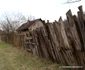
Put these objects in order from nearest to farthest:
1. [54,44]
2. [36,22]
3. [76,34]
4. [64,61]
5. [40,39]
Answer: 1. [76,34]
2. [64,61]
3. [54,44]
4. [40,39]
5. [36,22]

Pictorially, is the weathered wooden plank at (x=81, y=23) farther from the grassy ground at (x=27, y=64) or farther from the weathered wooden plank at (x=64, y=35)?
the grassy ground at (x=27, y=64)

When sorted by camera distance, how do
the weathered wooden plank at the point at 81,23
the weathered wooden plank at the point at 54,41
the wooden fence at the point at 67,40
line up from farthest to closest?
1. the weathered wooden plank at the point at 54,41
2. the wooden fence at the point at 67,40
3. the weathered wooden plank at the point at 81,23

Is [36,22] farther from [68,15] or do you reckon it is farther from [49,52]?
[68,15]

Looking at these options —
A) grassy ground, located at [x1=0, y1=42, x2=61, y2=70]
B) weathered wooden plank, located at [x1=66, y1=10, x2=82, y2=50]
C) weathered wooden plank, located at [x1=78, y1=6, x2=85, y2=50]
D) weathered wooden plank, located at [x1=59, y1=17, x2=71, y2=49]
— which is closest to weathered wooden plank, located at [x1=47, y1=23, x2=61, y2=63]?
grassy ground, located at [x1=0, y1=42, x2=61, y2=70]

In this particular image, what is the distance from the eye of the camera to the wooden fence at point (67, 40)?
13.7ft

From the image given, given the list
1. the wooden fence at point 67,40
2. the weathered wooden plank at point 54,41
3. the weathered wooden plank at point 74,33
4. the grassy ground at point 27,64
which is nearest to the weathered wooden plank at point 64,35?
the wooden fence at point 67,40

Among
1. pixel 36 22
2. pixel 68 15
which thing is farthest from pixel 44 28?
pixel 36 22

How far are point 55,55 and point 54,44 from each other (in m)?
0.47

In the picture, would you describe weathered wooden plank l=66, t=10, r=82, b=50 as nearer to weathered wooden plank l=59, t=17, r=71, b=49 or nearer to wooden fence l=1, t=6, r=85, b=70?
wooden fence l=1, t=6, r=85, b=70

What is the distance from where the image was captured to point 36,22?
98.6 ft

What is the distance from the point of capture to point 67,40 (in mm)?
4645

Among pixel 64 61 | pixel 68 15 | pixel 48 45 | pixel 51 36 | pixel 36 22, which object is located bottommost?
pixel 64 61

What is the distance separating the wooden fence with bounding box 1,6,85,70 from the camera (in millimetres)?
4188

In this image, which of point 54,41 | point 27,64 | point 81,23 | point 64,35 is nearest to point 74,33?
point 81,23
